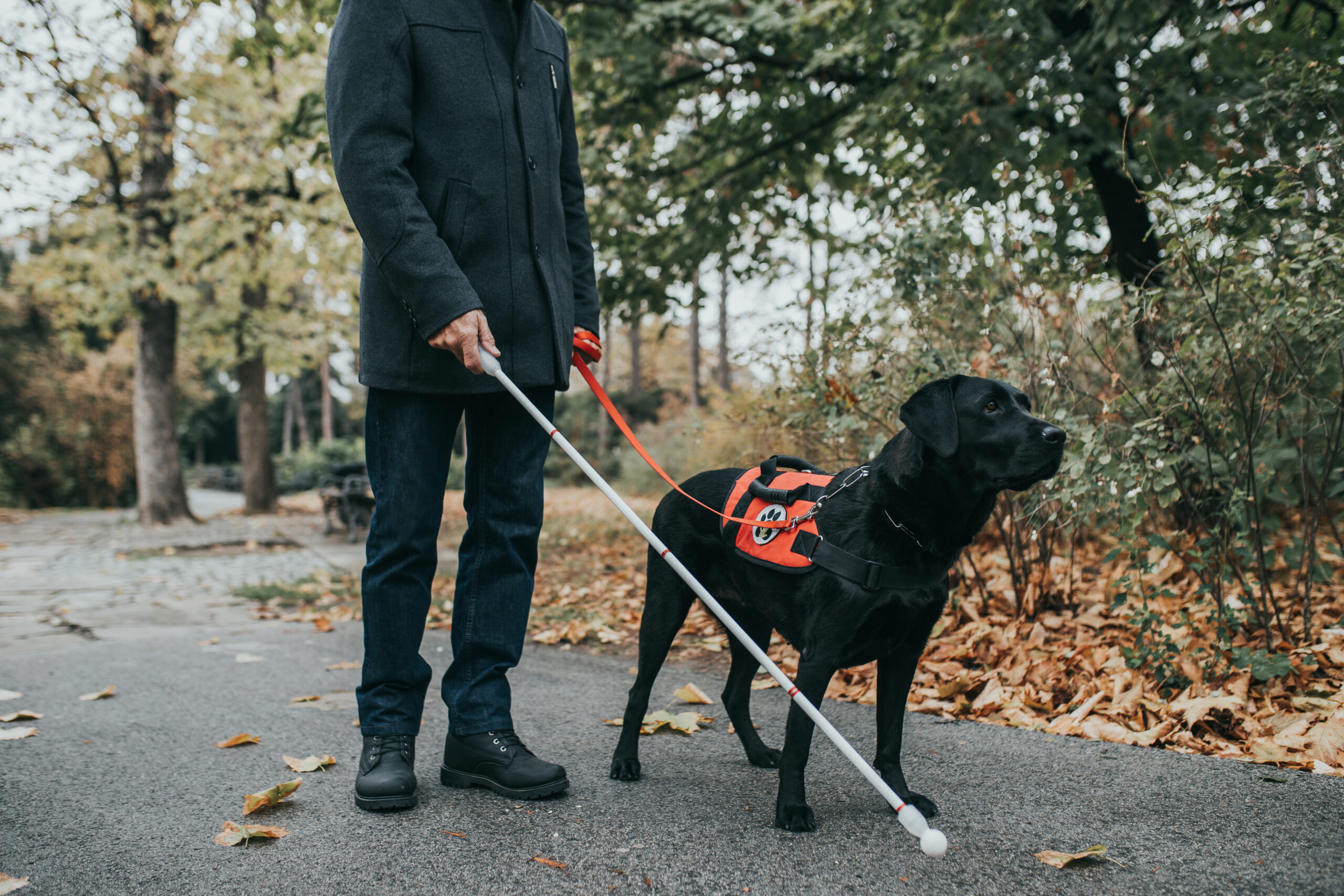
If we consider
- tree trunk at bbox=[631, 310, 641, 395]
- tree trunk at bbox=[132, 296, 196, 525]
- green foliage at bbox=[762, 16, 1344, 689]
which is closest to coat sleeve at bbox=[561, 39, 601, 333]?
green foliage at bbox=[762, 16, 1344, 689]

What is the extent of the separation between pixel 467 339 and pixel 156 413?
11.6m

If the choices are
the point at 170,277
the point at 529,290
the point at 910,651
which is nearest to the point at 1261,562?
the point at 910,651

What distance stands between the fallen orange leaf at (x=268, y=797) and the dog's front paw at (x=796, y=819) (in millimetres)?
1305

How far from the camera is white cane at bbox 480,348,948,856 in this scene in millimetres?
1597

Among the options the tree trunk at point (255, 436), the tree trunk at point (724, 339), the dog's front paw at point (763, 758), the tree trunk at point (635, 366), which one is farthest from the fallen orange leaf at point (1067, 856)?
the tree trunk at point (635, 366)

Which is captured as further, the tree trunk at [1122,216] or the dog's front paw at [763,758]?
the tree trunk at [1122,216]

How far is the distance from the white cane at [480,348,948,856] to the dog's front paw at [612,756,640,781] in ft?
1.95

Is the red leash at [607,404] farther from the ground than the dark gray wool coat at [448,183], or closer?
closer

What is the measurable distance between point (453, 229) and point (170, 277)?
32.6 feet

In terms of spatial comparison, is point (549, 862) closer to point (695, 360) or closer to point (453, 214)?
point (453, 214)

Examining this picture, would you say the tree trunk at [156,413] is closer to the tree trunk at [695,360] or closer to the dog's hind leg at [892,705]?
the tree trunk at [695,360]

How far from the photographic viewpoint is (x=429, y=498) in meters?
2.27

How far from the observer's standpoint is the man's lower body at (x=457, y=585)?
2.21 metres

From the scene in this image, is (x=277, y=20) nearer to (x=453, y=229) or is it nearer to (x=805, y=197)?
(x=805, y=197)
